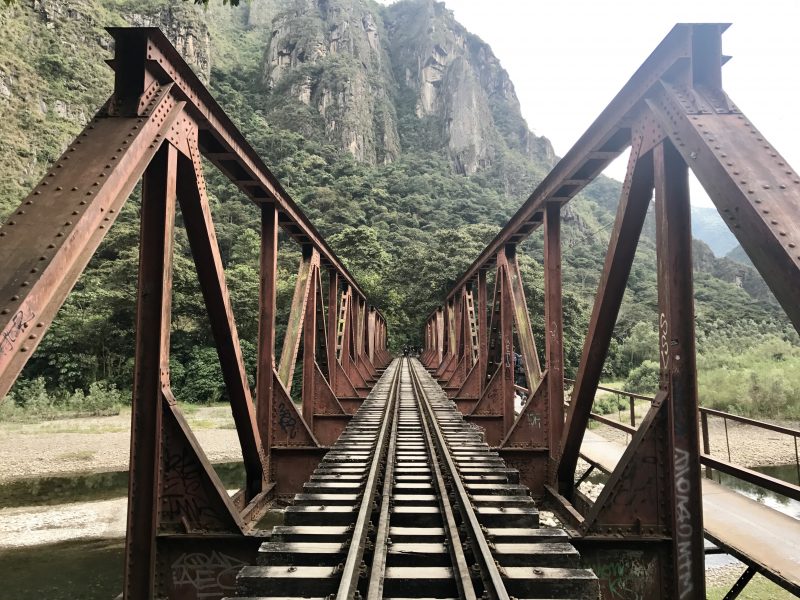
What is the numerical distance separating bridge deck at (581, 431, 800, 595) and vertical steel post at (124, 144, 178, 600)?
15.1 feet

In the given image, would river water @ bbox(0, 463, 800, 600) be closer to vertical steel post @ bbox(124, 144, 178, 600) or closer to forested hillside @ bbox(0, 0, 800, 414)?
vertical steel post @ bbox(124, 144, 178, 600)

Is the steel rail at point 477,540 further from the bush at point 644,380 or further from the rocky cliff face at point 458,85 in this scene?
the rocky cliff face at point 458,85

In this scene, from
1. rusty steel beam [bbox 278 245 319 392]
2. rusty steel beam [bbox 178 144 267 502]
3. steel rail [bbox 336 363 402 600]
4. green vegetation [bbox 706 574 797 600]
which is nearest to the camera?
steel rail [bbox 336 363 402 600]

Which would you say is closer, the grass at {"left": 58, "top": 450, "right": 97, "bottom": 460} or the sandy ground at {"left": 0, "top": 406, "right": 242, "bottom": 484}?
the sandy ground at {"left": 0, "top": 406, "right": 242, "bottom": 484}

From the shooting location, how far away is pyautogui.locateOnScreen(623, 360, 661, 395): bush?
94.9 feet

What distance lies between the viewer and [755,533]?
4.89m

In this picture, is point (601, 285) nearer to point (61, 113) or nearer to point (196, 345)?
point (196, 345)

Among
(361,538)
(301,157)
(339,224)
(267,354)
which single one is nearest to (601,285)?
(361,538)

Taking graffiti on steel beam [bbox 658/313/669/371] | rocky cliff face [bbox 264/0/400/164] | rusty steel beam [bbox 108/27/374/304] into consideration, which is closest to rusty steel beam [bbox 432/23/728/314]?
graffiti on steel beam [bbox 658/313/669/371]

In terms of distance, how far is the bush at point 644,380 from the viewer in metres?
28.9

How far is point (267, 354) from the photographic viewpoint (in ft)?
19.4

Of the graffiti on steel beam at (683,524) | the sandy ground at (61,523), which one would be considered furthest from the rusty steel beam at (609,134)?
the sandy ground at (61,523)

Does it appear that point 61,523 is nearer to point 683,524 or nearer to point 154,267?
point 154,267

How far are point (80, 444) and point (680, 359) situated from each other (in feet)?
73.4
